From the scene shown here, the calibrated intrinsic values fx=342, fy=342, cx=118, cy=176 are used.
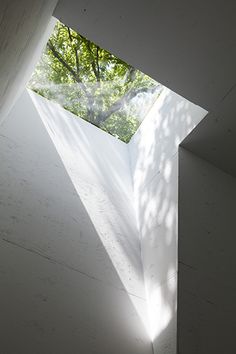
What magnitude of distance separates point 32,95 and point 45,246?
2147 millimetres

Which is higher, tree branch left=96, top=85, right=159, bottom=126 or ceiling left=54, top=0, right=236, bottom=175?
ceiling left=54, top=0, right=236, bottom=175

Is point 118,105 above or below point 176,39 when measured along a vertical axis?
below

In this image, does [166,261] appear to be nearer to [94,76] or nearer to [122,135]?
[122,135]

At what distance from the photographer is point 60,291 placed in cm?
218

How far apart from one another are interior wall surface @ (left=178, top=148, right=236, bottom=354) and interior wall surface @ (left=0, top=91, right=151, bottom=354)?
1.15 ft

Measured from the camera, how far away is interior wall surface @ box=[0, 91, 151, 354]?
2.00m

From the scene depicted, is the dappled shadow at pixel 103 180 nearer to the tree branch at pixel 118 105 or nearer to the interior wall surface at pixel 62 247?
the interior wall surface at pixel 62 247

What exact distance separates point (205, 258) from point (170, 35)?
1657 millimetres

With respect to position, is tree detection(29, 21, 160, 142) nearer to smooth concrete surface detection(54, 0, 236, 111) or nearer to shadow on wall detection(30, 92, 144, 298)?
shadow on wall detection(30, 92, 144, 298)

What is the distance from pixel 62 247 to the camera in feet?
8.10

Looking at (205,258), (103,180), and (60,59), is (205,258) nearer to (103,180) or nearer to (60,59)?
(103,180)

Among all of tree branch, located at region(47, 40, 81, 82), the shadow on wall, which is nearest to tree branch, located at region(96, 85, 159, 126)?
the shadow on wall

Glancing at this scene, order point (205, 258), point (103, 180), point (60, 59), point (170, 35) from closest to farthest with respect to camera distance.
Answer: point (170, 35), point (205, 258), point (103, 180), point (60, 59)

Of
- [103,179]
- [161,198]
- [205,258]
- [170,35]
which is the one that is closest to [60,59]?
[103,179]
